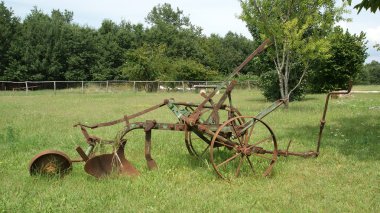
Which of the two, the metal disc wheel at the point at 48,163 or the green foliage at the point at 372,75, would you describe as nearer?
the metal disc wheel at the point at 48,163

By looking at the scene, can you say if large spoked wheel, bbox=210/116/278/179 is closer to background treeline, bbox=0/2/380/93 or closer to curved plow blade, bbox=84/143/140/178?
curved plow blade, bbox=84/143/140/178

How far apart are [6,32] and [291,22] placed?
120ft

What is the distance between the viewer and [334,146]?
25.0 ft

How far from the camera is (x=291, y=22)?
13.6 metres

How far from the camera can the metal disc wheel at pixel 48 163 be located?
5.24 m

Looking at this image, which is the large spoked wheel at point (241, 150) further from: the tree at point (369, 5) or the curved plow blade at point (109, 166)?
the tree at point (369, 5)

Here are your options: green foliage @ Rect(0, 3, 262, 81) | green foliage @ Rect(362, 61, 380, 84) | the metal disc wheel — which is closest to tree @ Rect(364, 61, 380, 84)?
green foliage @ Rect(362, 61, 380, 84)

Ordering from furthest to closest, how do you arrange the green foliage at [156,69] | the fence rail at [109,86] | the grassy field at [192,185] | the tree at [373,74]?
1. the tree at [373,74]
2. the green foliage at [156,69]
3. the fence rail at [109,86]
4. the grassy field at [192,185]

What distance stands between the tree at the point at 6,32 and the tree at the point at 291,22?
33076 millimetres

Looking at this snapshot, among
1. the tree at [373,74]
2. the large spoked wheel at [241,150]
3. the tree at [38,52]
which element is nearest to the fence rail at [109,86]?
the tree at [38,52]

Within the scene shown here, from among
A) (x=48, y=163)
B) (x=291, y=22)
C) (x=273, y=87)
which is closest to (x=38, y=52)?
(x=273, y=87)

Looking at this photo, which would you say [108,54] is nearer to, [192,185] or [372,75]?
[192,185]

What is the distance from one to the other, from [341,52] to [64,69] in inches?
1202

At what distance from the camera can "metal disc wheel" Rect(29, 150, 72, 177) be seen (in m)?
5.24
